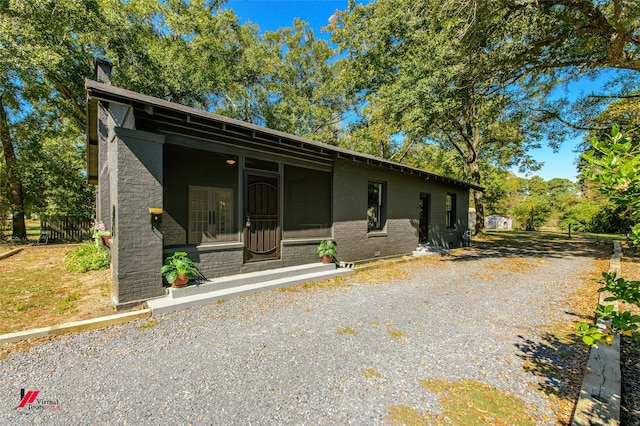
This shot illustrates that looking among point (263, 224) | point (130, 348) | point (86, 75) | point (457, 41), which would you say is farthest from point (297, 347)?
point (86, 75)

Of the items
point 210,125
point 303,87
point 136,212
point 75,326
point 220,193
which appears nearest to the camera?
point 75,326

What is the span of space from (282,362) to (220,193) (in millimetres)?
3944

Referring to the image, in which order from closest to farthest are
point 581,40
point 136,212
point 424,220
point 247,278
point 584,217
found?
point 136,212 < point 247,278 < point 581,40 < point 424,220 < point 584,217

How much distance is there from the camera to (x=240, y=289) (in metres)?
5.01

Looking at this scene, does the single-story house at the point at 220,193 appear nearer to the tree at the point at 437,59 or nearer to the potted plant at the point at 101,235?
the potted plant at the point at 101,235

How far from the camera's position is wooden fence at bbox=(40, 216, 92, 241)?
12.5 meters

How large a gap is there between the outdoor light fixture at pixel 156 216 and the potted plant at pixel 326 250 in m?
3.76

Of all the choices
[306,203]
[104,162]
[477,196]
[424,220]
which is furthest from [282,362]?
[477,196]

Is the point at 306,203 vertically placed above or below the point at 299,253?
above

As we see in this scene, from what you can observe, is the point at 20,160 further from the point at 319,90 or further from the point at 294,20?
the point at 294,20

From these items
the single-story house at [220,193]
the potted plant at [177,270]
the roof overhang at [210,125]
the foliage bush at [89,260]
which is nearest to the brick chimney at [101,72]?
the single-story house at [220,193]

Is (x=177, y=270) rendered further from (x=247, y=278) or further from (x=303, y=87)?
(x=303, y=87)

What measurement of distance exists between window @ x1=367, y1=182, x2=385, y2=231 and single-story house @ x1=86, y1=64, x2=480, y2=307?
0.04 meters

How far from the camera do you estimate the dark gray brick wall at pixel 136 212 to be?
4.07 meters
